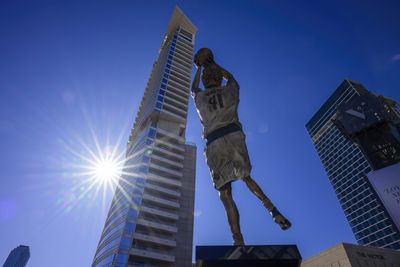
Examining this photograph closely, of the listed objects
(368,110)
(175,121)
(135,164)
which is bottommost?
(368,110)

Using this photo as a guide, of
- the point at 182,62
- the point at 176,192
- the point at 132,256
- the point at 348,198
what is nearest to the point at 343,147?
the point at 348,198

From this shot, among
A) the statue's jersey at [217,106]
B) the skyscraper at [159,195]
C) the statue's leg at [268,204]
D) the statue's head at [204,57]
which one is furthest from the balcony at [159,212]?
the statue's leg at [268,204]

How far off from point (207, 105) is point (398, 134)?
15433 millimetres

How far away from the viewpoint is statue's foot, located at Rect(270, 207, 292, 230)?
2.67 metres

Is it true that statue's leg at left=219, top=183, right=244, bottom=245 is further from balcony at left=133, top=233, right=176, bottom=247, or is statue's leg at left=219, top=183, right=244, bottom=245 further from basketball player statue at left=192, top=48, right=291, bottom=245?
balcony at left=133, top=233, right=176, bottom=247

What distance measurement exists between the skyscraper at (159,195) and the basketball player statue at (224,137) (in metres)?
34.8

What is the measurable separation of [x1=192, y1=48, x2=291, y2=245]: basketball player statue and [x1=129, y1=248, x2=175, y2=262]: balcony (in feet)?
116

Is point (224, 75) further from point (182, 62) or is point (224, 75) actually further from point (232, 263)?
point (182, 62)

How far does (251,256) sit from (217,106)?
2.10m

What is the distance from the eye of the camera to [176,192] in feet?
145

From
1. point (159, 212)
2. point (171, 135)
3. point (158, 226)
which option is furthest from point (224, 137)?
point (171, 135)

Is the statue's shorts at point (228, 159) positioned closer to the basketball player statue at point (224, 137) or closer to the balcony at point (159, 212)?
the basketball player statue at point (224, 137)

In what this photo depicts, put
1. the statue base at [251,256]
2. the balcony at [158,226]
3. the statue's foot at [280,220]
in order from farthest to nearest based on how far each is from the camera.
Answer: the balcony at [158,226] < the statue's foot at [280,220] < the statue base at [251,256]

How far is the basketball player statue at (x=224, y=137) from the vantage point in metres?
3.06
